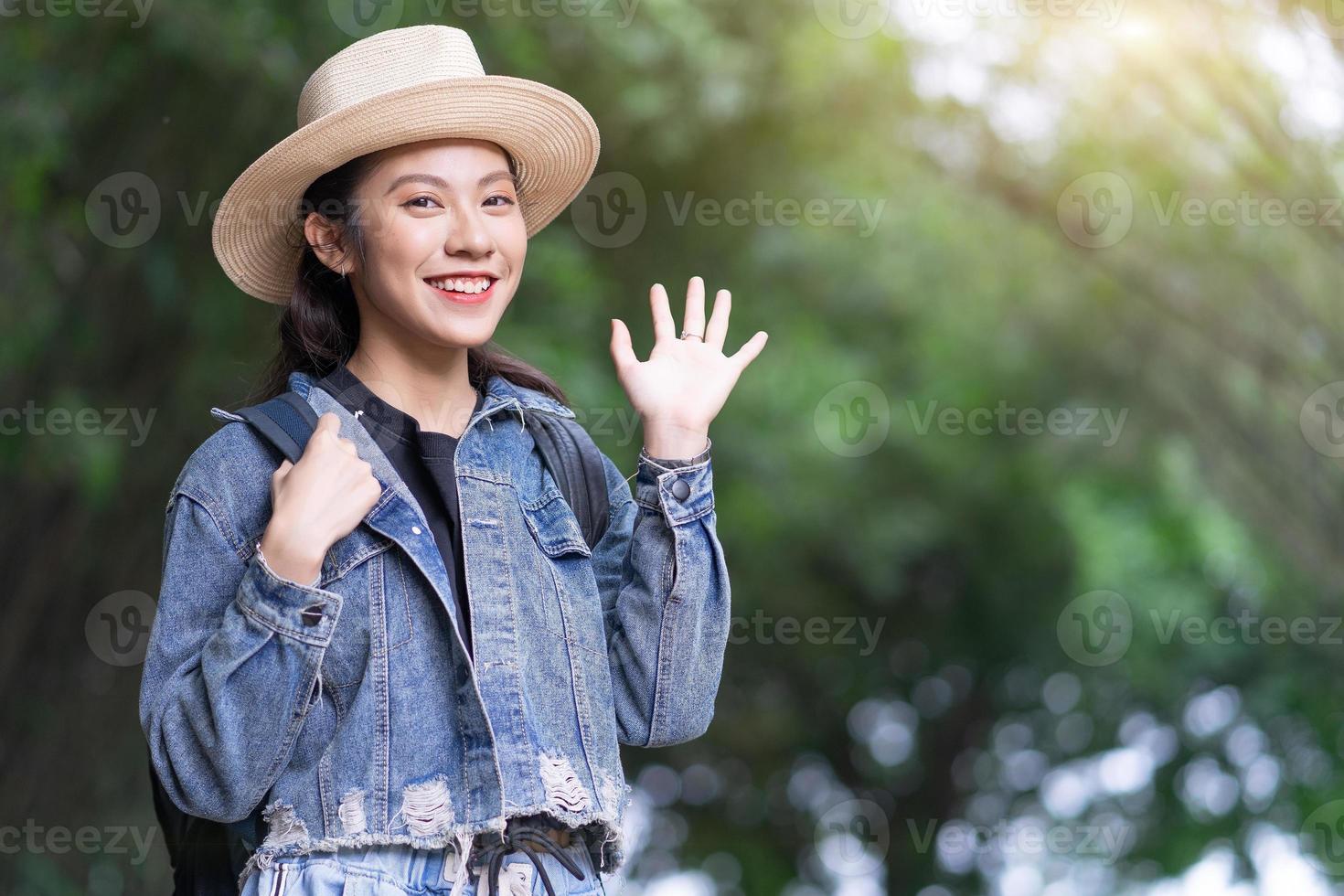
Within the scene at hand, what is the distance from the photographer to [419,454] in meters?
2.31

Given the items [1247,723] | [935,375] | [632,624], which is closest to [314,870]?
[632,624]

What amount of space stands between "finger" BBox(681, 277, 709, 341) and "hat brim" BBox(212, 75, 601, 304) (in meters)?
0.29

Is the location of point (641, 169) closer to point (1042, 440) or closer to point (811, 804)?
point (1042, 440)

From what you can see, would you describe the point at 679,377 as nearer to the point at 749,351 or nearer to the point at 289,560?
the point at 749,351

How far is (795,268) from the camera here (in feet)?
30.6

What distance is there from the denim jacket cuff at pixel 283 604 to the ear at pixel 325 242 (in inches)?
23.9

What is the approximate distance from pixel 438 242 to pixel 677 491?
0.47 meters

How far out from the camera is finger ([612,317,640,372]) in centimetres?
239

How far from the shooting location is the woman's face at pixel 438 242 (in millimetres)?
2283

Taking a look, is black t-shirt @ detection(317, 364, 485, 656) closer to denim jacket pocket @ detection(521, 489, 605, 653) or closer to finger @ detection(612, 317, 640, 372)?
denim jacket pocket @ detection(521, 489, 605, 653)

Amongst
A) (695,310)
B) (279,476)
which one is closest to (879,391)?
(695,310)

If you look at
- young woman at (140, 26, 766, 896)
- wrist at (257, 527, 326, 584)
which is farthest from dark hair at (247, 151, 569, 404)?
wrist at (257, 527, 326, 584)

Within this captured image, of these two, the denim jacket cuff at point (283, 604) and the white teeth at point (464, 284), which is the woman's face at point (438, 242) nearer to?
the white teeth at point (464, 284)

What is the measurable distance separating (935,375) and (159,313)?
20.8ft
